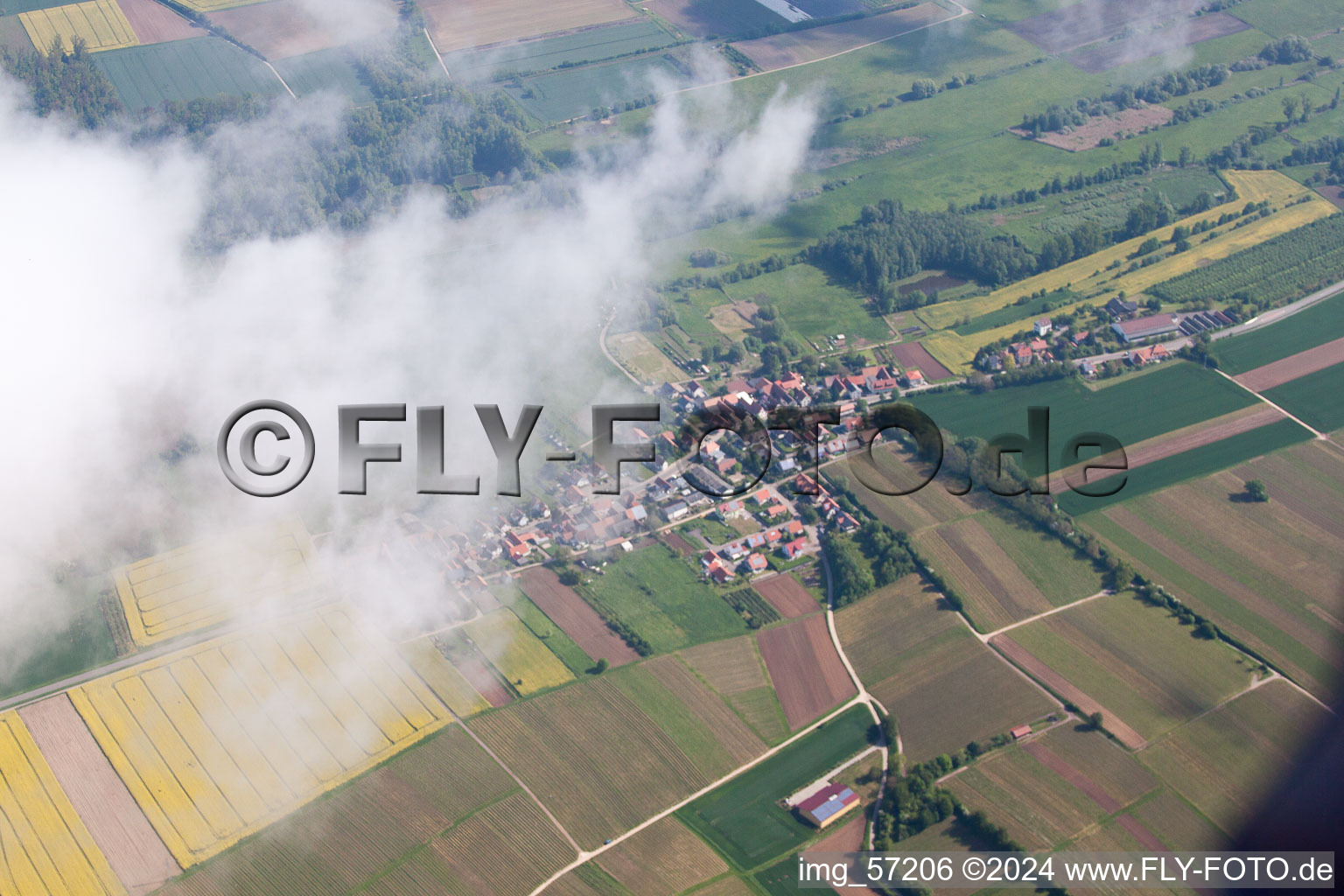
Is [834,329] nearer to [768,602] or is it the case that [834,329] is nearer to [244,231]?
[768,602]

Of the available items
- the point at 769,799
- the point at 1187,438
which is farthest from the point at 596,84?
the point at 769,799

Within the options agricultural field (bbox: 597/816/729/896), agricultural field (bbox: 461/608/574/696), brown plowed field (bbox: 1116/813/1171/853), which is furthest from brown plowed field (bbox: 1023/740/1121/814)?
agricultural field (bbox: 461/608/574/696)

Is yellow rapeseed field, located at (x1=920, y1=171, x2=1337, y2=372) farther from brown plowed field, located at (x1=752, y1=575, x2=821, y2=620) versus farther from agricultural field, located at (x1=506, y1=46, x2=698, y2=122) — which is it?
agricultural field, located at (x1=506, y1=46, x2=698, y2=122)

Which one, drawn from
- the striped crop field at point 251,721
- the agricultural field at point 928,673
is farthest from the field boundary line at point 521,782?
the agricultural field at point 928,673

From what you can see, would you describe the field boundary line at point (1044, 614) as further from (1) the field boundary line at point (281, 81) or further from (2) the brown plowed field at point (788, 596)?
(1) the field boundary line at point (281, 81)

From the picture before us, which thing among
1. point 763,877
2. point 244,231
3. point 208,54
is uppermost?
point 208,54

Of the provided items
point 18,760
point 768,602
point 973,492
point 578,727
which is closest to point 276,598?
point 18,760
